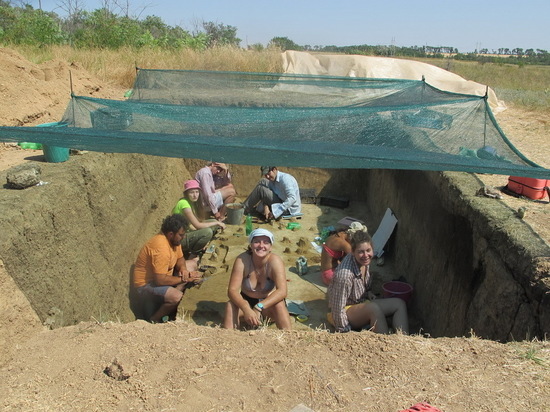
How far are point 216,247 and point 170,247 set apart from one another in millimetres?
1821

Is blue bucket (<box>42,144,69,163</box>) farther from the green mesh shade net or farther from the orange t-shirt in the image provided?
the orange t-shirt

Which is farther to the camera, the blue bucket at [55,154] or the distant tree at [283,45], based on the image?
the distant tree at [283,45]

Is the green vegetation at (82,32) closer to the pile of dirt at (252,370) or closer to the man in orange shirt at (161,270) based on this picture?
the man in orange shirt at (161,270)

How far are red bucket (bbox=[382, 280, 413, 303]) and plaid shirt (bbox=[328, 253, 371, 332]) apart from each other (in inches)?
31.0

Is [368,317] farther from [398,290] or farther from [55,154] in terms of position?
[55,154]

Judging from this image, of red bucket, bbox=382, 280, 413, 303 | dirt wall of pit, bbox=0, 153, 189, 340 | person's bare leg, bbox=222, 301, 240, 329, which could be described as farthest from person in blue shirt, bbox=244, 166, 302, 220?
person's bare leg, bbox=222, 301, 240, 329

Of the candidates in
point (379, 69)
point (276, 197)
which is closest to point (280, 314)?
point (276, 197)

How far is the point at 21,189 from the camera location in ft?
14.1

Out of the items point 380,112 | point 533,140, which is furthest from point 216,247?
point 533,140

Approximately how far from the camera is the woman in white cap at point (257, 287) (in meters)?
4.27

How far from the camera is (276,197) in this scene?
782 centimetres

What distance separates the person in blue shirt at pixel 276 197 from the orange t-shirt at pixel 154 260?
2896mm

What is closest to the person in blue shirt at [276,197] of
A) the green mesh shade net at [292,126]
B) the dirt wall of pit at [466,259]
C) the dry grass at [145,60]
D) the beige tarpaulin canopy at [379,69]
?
the green mesh shade net at [292,126]

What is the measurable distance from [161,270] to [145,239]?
5.07 ft
